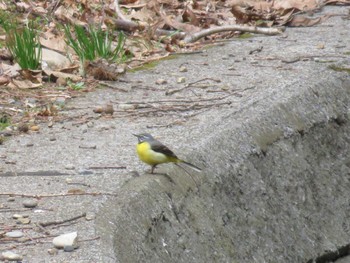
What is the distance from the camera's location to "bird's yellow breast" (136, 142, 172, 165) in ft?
14.6

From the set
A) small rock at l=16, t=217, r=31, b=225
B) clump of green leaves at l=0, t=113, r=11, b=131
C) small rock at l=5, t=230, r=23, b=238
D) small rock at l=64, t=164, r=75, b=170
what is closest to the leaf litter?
clump of green leaves at l=0, t=113, r=11, b=131

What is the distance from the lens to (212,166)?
483 cm

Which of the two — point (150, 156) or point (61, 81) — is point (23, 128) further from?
point (150, 156)

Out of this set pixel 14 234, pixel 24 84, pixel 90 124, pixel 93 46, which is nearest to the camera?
pixel 14 234

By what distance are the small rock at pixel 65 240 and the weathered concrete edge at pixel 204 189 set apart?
12cm

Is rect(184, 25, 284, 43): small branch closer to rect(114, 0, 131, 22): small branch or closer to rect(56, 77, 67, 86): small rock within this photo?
rect(114, 0, 131, 22): small branch

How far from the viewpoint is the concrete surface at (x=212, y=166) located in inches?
163

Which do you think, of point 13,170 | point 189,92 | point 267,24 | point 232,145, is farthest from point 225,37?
point 13,170

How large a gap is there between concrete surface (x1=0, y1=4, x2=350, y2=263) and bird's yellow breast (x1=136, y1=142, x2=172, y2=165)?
8 centimetres

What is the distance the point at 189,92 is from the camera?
6176mm

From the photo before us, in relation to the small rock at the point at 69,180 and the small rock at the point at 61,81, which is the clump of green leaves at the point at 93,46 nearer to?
the small rock at the point at 61,81

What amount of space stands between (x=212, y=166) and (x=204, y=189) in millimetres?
208

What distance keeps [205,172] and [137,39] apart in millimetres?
2857

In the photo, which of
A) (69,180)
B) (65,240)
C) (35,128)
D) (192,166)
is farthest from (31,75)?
(65,240)
